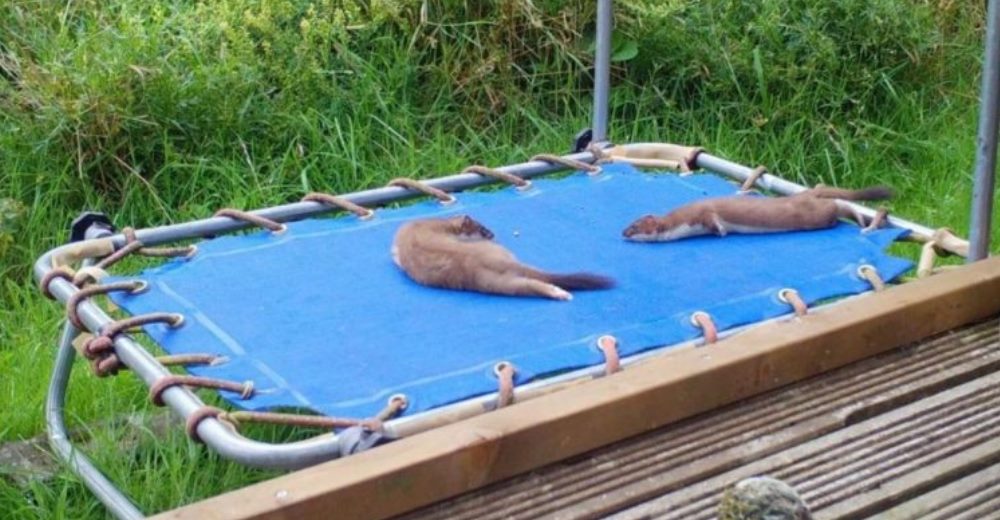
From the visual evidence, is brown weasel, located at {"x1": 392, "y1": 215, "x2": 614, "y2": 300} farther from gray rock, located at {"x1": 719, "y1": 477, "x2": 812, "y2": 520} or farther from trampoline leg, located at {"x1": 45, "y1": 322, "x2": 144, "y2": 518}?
gray rock, located at {"x1": 719, "y1": 477, "x2": 812, "y2": 520}

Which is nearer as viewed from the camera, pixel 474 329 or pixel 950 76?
pixel 474 329

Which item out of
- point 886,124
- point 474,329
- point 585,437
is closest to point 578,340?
point 474,329

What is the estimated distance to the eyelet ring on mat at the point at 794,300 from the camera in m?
2.46

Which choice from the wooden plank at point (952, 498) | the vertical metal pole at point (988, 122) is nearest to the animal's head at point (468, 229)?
the vertical metal pole at point (988, 122)

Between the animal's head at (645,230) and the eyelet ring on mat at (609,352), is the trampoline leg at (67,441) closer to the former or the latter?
the eyelet ring on mat at (609,352)

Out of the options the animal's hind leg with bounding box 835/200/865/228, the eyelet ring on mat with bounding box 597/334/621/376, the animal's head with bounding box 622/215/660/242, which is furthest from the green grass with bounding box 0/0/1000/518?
the eyelet ring on mat with bounding box 597/334/621/376

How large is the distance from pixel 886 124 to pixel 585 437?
10.3 ft

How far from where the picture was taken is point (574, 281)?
8.57 ft

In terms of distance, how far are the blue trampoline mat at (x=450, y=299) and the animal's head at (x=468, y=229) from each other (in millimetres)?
58

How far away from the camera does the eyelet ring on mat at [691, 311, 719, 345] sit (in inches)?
92.7

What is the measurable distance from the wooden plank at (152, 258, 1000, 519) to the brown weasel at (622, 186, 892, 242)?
574mm

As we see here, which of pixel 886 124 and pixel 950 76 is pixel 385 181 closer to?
pixel 886 124

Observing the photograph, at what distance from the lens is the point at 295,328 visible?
246 cm

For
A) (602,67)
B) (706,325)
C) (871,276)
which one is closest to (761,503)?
(706,325)
